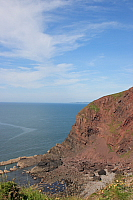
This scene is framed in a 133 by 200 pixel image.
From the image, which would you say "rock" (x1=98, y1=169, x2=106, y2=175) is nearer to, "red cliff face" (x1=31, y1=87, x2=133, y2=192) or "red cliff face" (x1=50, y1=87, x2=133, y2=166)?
"red cliff face" (x1=31, y1=87, x2=133, y2=192)

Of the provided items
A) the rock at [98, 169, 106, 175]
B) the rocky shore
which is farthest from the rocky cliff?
the rock at [98, 169, 106, 175]

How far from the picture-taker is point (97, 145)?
5453 centimetres

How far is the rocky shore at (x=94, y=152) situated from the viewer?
41.0m

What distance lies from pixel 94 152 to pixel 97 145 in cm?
276

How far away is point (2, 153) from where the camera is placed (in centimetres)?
6225

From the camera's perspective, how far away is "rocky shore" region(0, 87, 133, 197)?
40969 mm

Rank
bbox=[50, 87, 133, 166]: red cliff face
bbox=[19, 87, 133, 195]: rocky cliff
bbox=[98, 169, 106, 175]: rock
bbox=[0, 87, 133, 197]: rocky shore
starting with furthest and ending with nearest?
bbox=[50, 87, 133, 166]: red cliff face, bbox=[19, 87, 133, 195]: rocky cliff, bbox=[98, 169, 106, 175]: rock, bbox=[0, 87, 133, 197]: rocky shore

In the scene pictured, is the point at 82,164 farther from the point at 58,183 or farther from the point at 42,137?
the point at 42,137

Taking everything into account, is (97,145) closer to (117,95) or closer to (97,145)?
(97,145)

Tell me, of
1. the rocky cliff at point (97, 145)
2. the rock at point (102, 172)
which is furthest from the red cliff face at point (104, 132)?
the rock at point (102, 172)

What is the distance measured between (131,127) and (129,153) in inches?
298

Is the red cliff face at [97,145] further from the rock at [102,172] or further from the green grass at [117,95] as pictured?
the rock at [102,172]

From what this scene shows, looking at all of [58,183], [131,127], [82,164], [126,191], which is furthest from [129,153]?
[126,191]

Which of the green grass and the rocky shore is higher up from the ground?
the green grass
